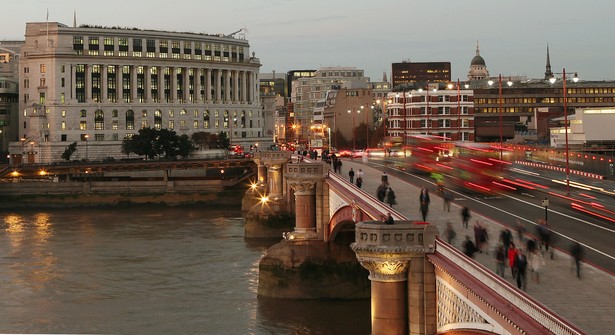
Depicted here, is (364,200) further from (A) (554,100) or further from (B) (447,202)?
(A) (554,100)

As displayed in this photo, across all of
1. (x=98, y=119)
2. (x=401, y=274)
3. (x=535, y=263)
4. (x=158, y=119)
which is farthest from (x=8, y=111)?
(x=535, y=263)

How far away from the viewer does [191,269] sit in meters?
56.5

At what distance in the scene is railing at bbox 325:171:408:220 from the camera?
3123cm

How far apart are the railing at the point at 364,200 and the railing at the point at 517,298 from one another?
805cm

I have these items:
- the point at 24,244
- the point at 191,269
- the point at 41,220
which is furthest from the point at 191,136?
the point at 191,269

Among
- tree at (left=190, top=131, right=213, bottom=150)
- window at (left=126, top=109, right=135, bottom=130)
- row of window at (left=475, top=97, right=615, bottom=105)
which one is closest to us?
tree at (left=190, top=131, right=213, bottom=150)

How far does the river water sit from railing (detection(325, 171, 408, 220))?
582 centimetres

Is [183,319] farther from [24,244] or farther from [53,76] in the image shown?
[53,76]

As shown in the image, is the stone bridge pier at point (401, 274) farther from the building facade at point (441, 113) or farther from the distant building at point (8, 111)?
the distant building at point (8, 111)

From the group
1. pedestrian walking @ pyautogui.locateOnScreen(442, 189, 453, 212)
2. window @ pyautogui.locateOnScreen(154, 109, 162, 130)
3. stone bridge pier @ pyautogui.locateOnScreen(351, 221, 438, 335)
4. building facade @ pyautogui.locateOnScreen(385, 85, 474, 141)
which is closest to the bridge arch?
pedestrian walking @ pyautogui.locateOnScreen(442, 189, 453, 212)

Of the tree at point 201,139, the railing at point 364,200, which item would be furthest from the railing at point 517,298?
the tree at point 201,139

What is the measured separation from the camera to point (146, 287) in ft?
166

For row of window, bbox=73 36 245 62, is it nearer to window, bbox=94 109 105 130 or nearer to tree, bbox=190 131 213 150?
window, bbox=94 109 105 130

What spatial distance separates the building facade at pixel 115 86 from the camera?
154875 millimetres
